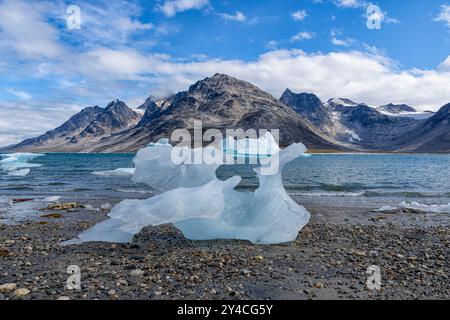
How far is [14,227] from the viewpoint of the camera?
1422 centimetres

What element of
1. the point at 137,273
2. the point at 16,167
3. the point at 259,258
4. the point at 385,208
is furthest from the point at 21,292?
the point at 16,167

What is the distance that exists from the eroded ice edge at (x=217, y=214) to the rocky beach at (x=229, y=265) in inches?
16.2

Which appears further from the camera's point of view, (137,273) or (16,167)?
(16,167)

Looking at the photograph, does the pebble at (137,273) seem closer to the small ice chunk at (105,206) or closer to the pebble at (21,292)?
the pebble at (21,292)

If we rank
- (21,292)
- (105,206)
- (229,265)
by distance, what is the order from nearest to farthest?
(21,292) → (229,265) → (105,206)

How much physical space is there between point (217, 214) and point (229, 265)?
254cm

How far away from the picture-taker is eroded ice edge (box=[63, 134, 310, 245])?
34.2 feet

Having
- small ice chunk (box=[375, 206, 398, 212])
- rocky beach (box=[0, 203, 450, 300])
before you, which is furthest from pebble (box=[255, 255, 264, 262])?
small ice chunk (box=[375, 206, 398, 212])

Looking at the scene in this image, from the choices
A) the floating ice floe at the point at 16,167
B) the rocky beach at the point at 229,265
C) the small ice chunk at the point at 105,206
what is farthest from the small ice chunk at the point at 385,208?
the floating ice floe at the point at 16,167

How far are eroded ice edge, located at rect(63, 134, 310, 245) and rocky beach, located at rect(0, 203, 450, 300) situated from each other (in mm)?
411

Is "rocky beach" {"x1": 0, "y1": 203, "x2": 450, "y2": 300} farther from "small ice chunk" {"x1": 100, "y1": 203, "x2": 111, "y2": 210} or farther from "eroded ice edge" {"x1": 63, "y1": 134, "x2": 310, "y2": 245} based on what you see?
"small ice chunk" {"x1": 100, "y1": 203, "x2": 111, "y2": 210}

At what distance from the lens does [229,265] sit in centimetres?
872

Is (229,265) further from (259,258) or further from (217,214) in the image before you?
(217,214)
